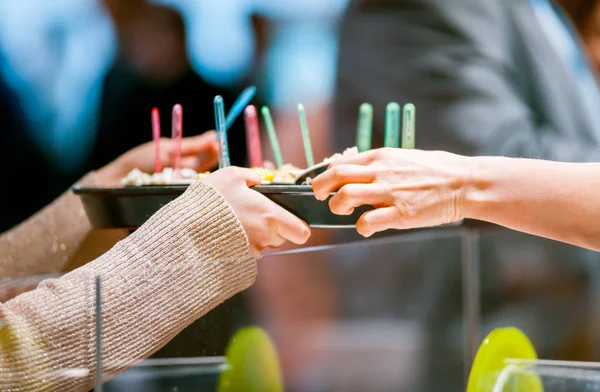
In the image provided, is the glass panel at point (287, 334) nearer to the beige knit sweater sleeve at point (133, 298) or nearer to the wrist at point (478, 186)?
the beige knit sweater sleeve at point (133, 298)

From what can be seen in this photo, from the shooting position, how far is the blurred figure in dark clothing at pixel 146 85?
134cm

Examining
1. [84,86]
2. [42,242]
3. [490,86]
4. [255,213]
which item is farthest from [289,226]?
[490,86]

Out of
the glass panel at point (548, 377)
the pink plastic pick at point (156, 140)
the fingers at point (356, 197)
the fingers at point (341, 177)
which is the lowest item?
the glass panel at point (548, 377)

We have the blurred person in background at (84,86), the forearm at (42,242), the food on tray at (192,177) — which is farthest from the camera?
the blurred person in background at (84,86)

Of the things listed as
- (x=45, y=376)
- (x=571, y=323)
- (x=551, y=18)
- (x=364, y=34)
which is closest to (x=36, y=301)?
(x=45, y=376)

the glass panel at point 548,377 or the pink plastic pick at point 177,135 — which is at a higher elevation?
the pink plastic pick at point 177,135

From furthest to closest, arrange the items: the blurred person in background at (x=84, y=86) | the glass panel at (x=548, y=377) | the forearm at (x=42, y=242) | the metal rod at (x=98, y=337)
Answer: the blurred person in background at (x=84, y=86) → the forearm at (x=42, y=242) → the glass panel at (x=548, y=377) → the metal rod at (x=98, y=337)

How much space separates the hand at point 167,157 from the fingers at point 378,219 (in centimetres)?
43

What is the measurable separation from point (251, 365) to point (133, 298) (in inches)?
5.2

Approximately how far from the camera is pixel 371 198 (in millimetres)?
811

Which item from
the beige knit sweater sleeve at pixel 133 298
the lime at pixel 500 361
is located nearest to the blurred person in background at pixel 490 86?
the lime at pixel 500 361

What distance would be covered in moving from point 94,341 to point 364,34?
3.28 feet

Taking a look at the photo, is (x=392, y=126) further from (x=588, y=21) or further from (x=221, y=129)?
(x=588, y=21)

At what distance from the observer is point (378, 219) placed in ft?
2.64
